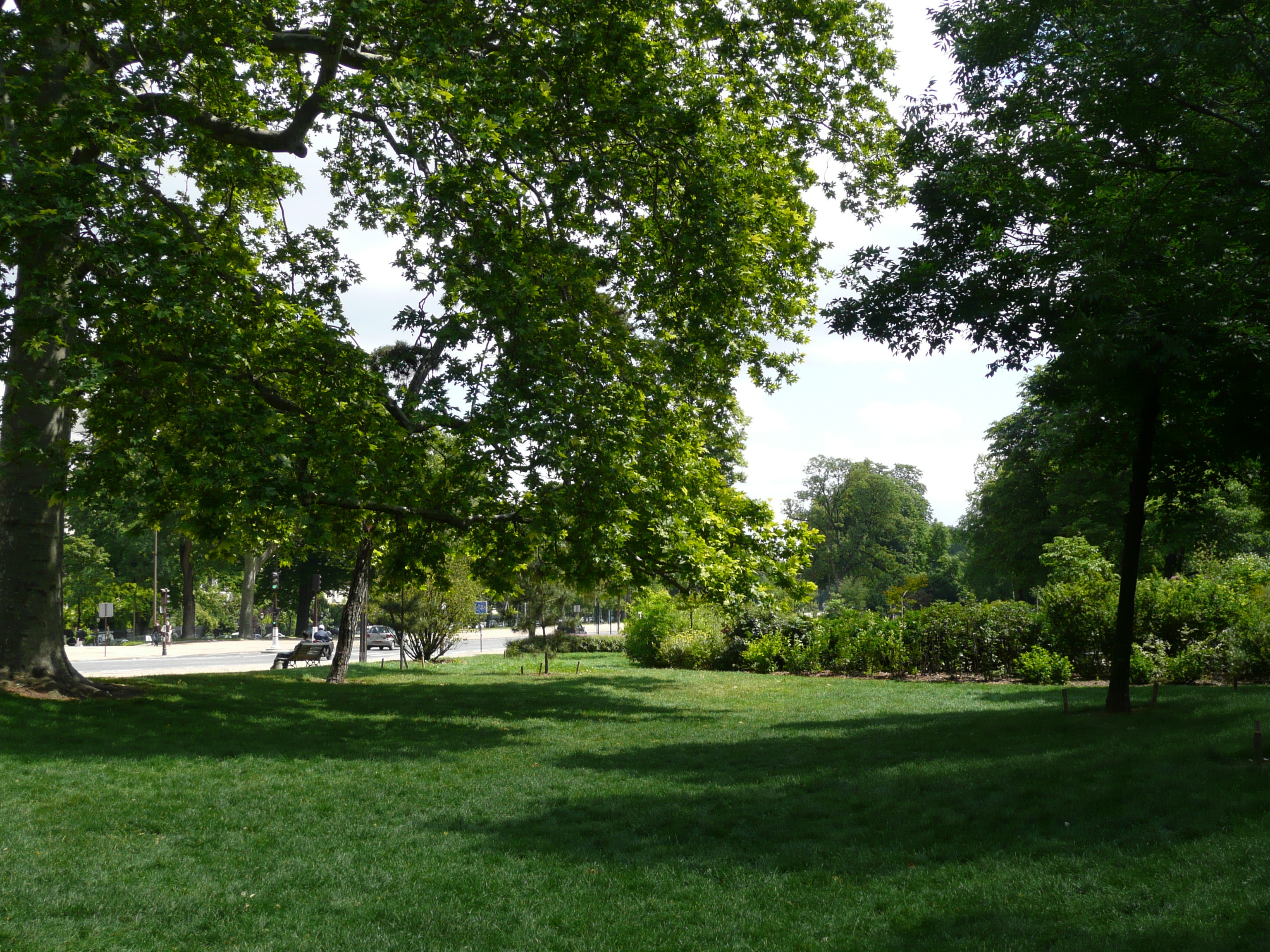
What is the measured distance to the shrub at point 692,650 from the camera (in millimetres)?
26750

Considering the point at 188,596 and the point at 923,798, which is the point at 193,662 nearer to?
the point at 188,596

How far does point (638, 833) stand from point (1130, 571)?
7947 mm

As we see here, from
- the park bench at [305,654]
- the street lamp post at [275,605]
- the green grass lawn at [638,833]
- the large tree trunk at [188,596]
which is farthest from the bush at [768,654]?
the large tree trunk at [188,596]

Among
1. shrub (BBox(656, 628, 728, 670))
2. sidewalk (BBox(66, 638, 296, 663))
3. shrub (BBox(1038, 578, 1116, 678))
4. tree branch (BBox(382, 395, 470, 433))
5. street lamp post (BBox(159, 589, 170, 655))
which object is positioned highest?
tree branch (BBox(382, 395, 470, 433))

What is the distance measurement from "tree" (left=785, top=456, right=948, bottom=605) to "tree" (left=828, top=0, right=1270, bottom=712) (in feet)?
242

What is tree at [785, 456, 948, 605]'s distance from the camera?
89.5 m

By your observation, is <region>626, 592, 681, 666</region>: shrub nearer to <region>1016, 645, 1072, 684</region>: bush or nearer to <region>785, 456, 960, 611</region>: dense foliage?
<region>1016, 645, 1072, 684</region>: bush

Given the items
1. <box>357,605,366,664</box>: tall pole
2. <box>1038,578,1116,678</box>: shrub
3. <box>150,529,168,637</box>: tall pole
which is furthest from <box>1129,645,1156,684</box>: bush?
<box>150,529,168,637</box>: tall pole

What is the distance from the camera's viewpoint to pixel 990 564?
46438mm

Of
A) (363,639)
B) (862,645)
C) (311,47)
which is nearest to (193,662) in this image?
(363,639)

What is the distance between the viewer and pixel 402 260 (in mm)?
15344

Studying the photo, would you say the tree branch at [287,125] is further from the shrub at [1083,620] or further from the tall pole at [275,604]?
the tall pole at [275,604]

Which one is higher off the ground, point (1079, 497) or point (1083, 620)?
point (1079, 497)

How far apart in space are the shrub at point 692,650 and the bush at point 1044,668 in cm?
935
